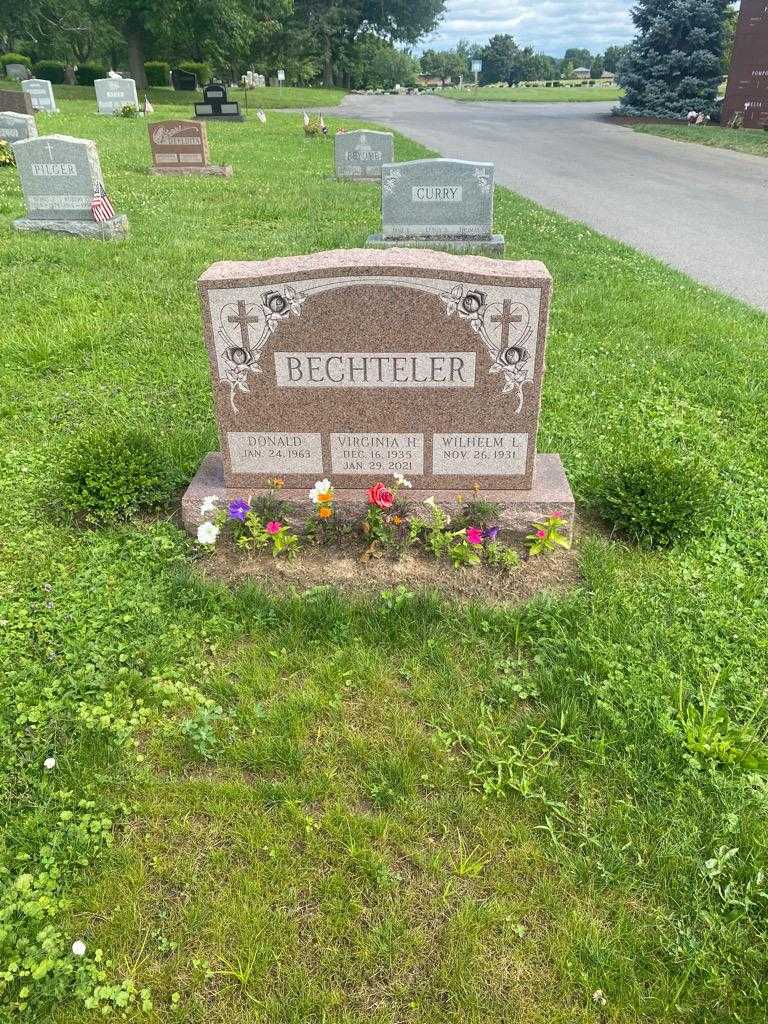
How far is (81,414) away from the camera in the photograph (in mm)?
5453

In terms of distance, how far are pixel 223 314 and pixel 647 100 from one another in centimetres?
3356

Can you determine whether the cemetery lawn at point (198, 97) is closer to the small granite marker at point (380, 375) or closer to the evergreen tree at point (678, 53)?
the evergreen tree at point (678, 53)

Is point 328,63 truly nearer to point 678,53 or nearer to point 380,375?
point 678,53

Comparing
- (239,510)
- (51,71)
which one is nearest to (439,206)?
(239,510)

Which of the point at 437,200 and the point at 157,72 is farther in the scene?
the point at 157,72

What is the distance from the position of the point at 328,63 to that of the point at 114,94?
127 ft

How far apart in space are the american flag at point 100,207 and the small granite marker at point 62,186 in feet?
0.13

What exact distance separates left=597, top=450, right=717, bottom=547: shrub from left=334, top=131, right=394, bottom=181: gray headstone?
13.2 metres

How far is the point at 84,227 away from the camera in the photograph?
33.4 feet

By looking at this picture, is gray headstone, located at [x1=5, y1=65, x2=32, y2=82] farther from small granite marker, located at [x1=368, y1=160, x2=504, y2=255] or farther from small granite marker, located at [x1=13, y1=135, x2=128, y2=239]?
small granite marker, located at [x1=368, y1=160, x2=504, y2=255]

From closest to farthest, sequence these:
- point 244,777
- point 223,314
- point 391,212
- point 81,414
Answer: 1. point 244,777
2. point 223,314
3. point 81,414
4. point 391,212

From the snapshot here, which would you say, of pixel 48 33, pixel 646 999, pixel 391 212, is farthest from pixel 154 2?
pixel 646 999

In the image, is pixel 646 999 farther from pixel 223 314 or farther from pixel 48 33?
pixel 48 33

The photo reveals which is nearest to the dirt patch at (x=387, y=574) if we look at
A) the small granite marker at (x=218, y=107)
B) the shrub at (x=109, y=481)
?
the shrub at (x=109, y=481)
